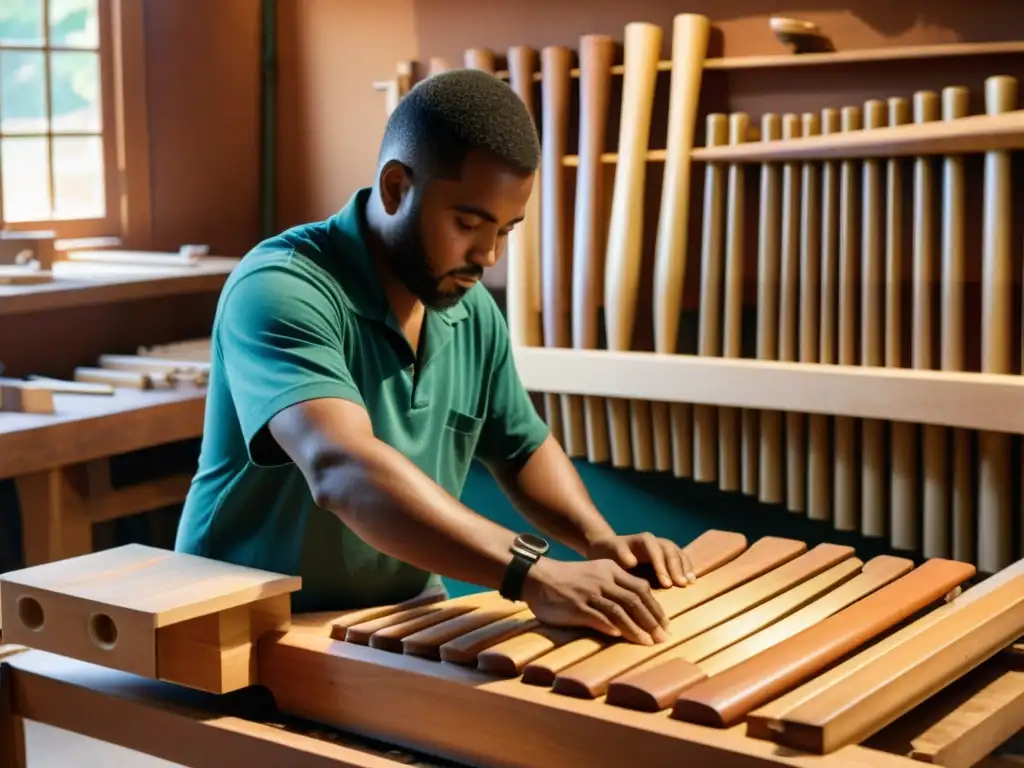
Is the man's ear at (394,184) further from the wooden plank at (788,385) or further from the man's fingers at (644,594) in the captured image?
the wooden plank at (788,385)

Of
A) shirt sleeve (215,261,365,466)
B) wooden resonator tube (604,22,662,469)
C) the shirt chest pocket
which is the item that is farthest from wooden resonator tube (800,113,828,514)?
shirt sleeve (215,261,365,466)

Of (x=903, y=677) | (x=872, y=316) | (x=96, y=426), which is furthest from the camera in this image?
(x=96, y=426)

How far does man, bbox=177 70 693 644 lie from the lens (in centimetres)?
178

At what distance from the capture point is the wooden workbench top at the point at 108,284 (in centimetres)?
351

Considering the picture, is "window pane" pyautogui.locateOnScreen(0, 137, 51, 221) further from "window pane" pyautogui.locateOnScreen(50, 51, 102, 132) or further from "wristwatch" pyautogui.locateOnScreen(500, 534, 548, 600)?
"wristwatch" pyautogui.locateOnScreen(500, 534, 548, 600)

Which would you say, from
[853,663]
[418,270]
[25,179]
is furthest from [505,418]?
[25,179]

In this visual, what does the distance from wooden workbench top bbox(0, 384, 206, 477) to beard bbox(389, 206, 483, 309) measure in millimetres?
1277

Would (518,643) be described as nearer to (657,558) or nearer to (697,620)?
(697,620)

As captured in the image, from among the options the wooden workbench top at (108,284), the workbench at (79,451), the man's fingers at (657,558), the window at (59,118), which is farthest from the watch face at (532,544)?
the window at (59,118)

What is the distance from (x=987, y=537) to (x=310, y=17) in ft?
7.91

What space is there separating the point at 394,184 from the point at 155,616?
0.73m

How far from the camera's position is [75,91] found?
401 cm

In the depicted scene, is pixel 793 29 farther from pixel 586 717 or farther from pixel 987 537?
pixel 586 717

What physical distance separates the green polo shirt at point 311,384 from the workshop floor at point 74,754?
109cm
